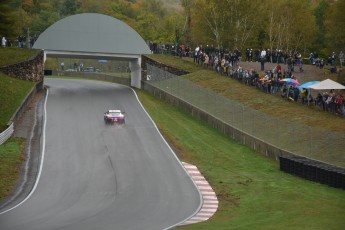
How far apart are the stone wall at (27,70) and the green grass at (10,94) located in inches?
45.5

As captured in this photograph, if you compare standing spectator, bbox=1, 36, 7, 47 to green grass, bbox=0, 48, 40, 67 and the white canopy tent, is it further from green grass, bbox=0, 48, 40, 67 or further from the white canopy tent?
the white canopy tent

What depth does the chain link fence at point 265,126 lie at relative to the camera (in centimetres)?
3741

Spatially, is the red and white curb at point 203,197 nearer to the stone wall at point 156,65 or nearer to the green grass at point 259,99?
the green grass at point 259,99

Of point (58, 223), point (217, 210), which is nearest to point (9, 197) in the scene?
point (58, 223)

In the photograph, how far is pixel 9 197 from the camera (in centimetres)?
3378

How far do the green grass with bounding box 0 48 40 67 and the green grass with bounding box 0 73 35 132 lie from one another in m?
2.95

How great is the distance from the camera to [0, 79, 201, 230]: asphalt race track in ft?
96.6

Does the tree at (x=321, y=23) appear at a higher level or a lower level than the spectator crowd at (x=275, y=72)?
higher

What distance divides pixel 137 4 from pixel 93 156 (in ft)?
458

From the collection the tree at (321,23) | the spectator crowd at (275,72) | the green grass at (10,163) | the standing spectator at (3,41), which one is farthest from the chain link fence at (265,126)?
the tree at (321,23)

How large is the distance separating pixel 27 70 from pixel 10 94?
9.52 meters

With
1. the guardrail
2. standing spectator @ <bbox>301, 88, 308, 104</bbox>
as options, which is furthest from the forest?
standing spectator @ <bbox>301, 88, 308, 104</bbox>

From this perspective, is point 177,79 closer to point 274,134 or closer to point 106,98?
point 106,98

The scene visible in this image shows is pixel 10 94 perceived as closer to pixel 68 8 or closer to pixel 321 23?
pixel 321 23
